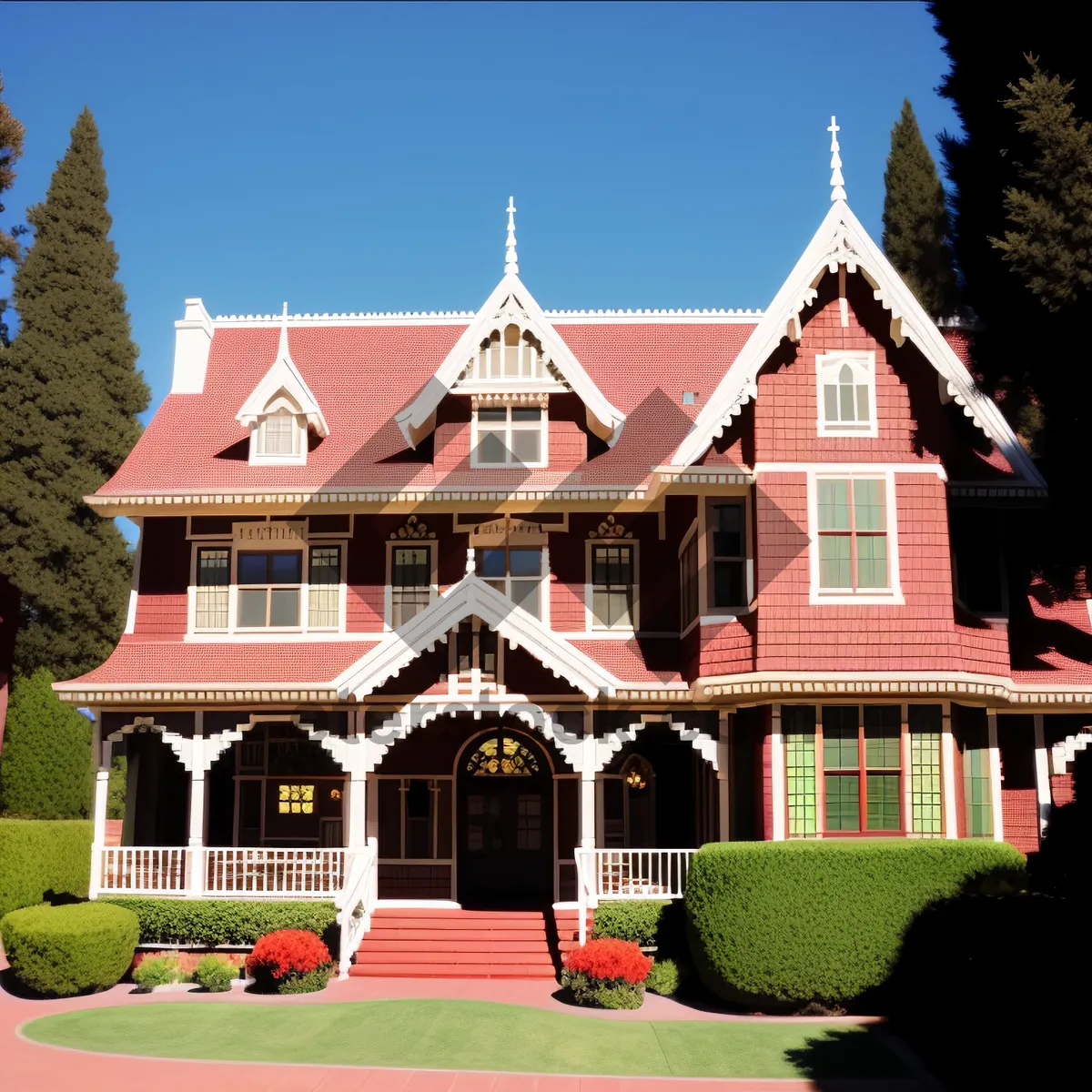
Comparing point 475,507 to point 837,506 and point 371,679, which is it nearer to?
point 371,679

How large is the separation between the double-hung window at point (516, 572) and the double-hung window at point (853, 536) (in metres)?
6.27

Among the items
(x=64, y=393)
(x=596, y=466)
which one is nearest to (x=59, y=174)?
(x=64, y=393)

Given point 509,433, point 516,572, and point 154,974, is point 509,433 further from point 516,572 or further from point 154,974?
point 154,974

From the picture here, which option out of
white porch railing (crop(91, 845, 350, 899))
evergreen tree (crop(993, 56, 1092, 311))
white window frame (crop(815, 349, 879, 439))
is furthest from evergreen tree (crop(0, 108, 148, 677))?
evergreen tree (crop(993, 56, 1092, 311))

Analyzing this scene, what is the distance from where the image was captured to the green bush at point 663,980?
20.1m

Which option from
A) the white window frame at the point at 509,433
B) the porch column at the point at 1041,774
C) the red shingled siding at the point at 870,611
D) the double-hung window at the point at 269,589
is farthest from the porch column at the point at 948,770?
the double-hung window at the point at 269,589

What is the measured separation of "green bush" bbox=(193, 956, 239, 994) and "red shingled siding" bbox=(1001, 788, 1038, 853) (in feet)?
44.3

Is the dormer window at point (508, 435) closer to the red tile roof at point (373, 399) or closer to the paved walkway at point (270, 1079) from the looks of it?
the red tile roof at point (373, 399)

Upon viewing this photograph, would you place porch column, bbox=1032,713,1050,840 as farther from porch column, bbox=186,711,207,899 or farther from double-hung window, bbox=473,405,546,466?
porch column, bbox=186,711,207,899

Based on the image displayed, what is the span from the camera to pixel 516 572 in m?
25.7

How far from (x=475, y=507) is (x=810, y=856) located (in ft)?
31.3

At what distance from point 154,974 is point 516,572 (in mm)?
9818

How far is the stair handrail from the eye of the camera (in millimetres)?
21281

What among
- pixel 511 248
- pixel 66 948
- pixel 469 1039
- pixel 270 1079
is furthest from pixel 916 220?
pixel 270 1079
